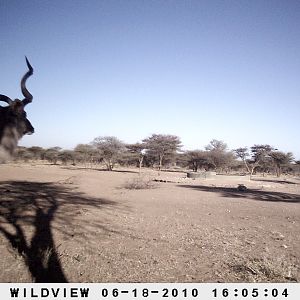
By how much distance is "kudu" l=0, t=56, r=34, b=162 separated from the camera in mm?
4555

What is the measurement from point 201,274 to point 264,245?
7.93 feet

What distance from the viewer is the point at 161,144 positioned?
1842 inches

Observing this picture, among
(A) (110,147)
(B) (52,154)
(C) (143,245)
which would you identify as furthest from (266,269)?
(B) (52,154)

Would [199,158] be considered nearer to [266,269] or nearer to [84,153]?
[84,153]

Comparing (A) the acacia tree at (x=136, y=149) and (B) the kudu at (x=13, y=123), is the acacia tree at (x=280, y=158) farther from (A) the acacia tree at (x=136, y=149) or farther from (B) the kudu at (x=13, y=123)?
(B) the kudu at (x=13, y=123)

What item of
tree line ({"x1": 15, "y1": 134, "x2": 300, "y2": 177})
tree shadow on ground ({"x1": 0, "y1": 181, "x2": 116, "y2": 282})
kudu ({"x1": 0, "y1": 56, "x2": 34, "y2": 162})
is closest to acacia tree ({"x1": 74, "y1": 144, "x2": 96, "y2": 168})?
tree line ({"x1": 15, "y1": 134, "x2": 300, "y2": 177})

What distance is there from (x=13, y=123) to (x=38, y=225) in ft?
11.2

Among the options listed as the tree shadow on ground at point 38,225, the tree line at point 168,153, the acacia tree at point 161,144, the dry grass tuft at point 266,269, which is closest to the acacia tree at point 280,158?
the tree line at point 168,153

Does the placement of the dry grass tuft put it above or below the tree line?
below

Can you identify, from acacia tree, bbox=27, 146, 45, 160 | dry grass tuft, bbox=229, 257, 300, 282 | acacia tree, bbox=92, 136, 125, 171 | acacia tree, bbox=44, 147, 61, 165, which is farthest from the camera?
acacia tree, bbox=27, 146, 45, 160

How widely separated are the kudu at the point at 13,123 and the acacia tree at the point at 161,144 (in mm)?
41549

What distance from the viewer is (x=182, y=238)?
21.2 feet

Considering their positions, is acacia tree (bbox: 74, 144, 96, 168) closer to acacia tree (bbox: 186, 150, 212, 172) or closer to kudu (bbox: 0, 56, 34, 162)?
acacia tree (bbox: 186, 150, 212, 172)

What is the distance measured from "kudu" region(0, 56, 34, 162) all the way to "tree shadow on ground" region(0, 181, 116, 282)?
1.83 metres
